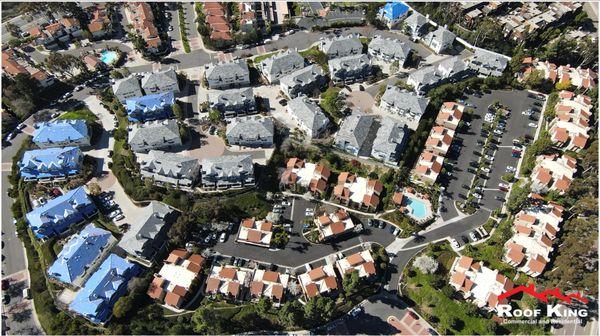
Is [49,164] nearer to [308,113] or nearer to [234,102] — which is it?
[234,102]

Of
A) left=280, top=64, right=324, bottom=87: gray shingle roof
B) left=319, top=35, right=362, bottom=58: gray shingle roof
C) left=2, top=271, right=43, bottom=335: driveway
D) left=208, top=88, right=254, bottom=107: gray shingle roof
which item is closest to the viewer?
left=2, top=271, right=43, bottom=335: driveway

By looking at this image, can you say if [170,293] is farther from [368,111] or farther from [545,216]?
[545,216]

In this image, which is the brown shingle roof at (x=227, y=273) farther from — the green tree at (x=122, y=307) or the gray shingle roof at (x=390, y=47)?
the gray shingle roof at (x=390, y=47)

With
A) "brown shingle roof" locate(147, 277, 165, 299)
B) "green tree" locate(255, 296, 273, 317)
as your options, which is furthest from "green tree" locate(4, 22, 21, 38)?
"green tree" locate(255, 296, 273, 317)

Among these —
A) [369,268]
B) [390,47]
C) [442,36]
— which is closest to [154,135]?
[369,268]

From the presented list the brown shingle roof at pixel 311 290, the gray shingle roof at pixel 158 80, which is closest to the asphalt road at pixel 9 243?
the gray shingle roof at pixel 158 80

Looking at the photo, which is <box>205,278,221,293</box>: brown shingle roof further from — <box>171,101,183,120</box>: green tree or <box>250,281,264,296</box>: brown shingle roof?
<box>171,101,183,120</box>: green tree
